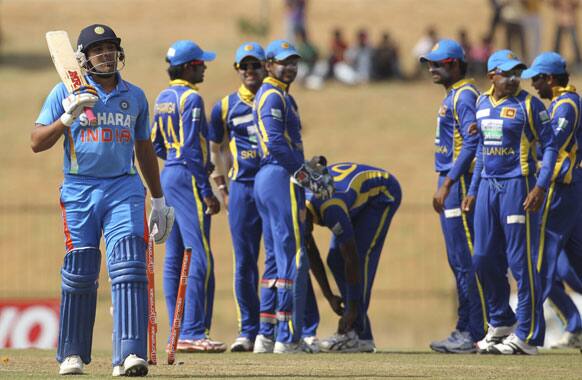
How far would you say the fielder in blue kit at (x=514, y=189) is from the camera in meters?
13.6

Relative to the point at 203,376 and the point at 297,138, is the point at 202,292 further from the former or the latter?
the point at 203,376

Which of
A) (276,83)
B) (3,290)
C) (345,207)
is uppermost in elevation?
Answer: (276,83)

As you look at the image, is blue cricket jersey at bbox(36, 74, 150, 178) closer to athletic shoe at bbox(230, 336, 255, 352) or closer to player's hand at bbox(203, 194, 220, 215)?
player's hand at bbox(203, 194, 220, 215)

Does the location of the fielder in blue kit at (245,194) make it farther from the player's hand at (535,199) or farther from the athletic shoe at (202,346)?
the player's hand at (535,199)

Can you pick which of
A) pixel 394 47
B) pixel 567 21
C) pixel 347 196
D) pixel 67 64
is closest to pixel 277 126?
pixel 347 196

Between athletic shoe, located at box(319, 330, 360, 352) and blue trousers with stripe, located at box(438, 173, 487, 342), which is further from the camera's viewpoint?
athletic shoe, located at box(319, 330, 360, 352)

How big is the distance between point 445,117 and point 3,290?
590 inches

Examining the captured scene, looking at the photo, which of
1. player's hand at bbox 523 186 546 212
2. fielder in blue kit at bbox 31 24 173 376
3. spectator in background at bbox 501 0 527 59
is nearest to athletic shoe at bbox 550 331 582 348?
player's hand at bbox 523 186 546 212

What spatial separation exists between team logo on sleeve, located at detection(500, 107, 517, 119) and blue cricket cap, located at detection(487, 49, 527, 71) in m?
0.38

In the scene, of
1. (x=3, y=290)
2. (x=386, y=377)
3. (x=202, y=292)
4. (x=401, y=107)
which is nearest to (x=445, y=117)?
(x=202, y=292)

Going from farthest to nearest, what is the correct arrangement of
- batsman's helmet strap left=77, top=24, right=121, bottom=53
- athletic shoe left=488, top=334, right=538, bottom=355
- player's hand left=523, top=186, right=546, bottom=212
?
athletic shoe left=488, top=334, right=538, bottom=355, player's hand left=523, top=186, right=546, bottom=212, batsman's helmet strap left=77, top=24, right=121, bottom=53

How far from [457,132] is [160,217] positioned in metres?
3.94

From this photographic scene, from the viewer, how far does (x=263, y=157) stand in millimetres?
14031

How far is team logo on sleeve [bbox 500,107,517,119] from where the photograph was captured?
13625 mm
